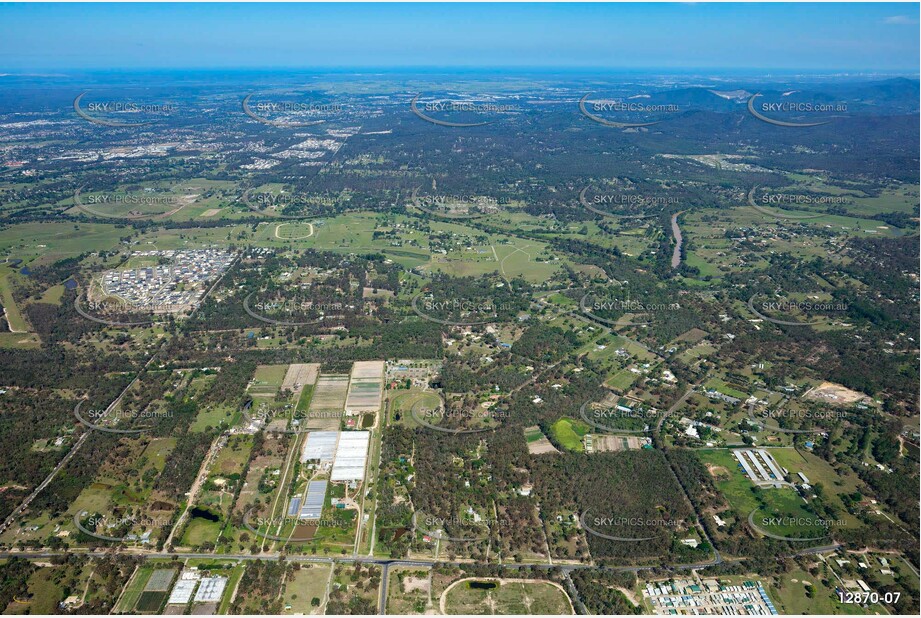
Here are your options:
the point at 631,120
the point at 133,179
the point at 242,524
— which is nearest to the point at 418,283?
the point at 242,524

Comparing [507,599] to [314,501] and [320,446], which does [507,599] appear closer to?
[314,501]

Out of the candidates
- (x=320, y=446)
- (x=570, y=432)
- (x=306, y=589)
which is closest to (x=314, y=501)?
(x=320, y=446)

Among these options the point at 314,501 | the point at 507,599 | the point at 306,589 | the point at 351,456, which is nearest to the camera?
the point at 507,599

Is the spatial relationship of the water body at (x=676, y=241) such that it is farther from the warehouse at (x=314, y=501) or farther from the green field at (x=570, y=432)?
the warehouse at (x=314, y=501)

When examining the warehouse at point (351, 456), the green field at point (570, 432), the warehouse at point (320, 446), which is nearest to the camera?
the warehouse at point (351, 456)

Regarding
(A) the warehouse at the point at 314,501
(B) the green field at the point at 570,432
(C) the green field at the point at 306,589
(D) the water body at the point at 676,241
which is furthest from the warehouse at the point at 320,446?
(D) the water body at the point at 676,241

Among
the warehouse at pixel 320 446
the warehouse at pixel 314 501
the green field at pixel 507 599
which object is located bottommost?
the green field at pixel 507 599

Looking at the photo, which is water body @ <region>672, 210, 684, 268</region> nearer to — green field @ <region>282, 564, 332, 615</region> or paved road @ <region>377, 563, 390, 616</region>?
paved road @ <region>377, 563, 390, 616</region>

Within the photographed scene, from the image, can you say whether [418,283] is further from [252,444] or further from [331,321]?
[252,444]

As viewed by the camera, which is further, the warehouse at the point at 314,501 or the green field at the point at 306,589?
the warehouse at the point at 314,501

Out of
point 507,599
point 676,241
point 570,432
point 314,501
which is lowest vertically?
point 507,599

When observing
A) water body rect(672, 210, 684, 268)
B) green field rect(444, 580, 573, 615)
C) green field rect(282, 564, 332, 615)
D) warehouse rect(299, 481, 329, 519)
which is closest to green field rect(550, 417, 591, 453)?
green field rect(444, 580, 573, 615)
